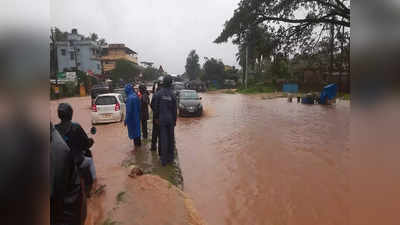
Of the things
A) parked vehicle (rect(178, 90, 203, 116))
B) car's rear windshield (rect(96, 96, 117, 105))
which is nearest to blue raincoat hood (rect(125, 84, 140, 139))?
car's rear windshield (rect(96, 96, 117, 105))

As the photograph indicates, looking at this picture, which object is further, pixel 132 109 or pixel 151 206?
pixel 132 109

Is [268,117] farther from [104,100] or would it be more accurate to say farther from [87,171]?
[87,171]

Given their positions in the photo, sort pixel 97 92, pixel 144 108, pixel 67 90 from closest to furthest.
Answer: pixel 67 90 < pixel 144 108 < pixel 97 92

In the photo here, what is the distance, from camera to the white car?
1145 cm

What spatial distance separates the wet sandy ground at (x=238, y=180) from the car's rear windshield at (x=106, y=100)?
1305mm

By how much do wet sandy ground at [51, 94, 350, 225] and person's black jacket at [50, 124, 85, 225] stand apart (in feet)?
0.63

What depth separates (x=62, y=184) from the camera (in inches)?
58.4

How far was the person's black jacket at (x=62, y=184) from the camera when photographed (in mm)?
1311

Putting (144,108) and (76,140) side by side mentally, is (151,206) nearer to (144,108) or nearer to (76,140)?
(76,140)

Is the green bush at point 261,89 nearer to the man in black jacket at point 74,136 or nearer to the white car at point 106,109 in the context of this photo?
the white car at point 106,109

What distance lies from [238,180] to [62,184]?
465 centimetres

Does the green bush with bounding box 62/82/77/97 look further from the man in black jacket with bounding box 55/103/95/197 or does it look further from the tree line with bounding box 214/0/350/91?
the tree line with bounding box 214/0/350/91

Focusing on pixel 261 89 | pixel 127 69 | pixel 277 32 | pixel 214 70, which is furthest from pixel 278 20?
pixel 214 70

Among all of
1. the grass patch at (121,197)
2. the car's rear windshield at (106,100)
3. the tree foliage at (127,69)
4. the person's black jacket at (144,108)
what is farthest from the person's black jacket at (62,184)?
the tree foliage at (127,69)
